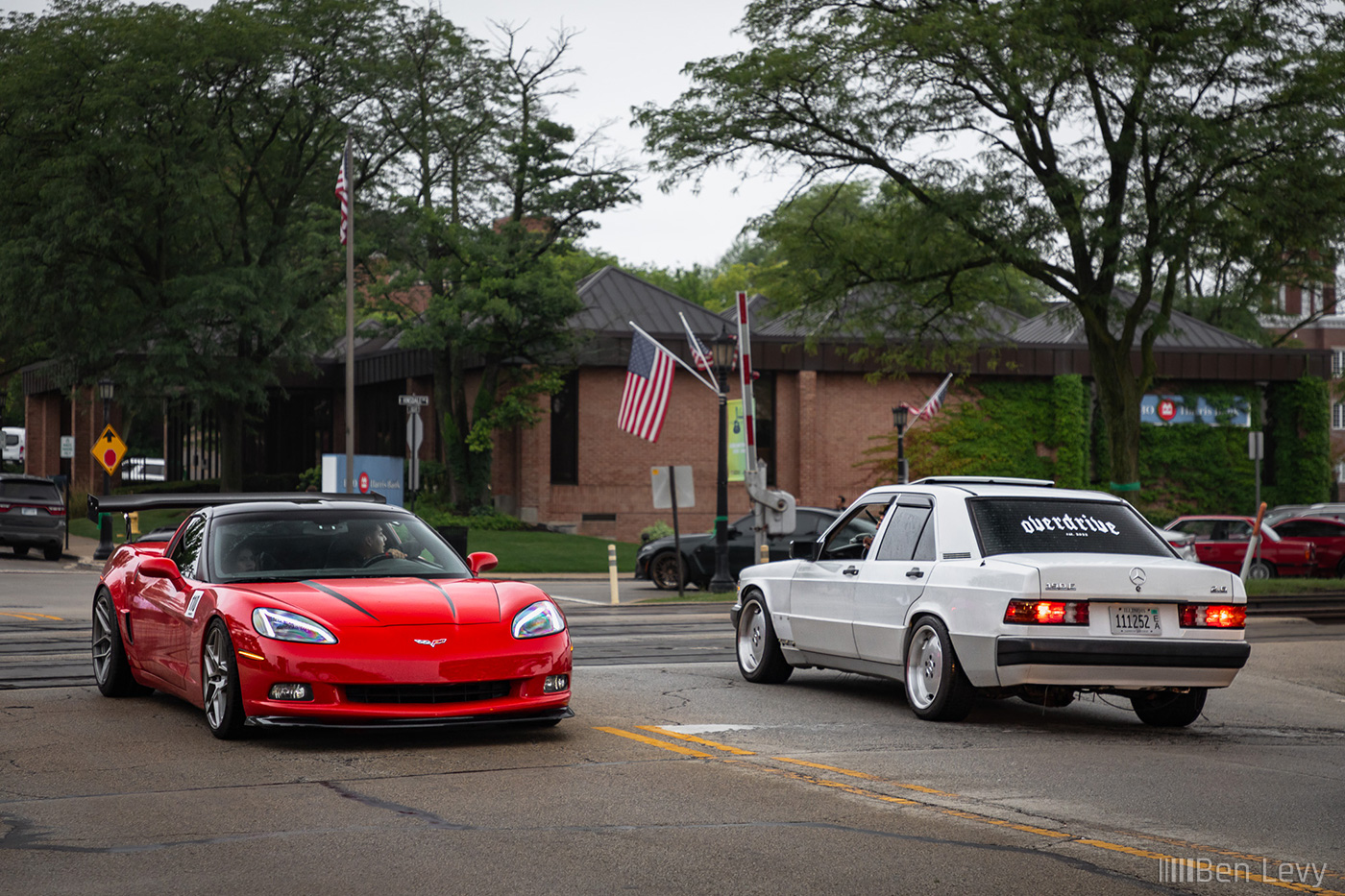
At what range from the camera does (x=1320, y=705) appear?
1167 centimetres

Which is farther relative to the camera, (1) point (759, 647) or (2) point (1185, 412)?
(2) point (1185, 412)

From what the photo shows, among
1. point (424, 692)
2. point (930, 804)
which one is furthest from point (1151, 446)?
point (930, 804)

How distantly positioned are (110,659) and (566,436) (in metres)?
34.6

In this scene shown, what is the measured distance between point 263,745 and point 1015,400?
140ft

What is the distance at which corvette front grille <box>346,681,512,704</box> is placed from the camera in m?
7.93

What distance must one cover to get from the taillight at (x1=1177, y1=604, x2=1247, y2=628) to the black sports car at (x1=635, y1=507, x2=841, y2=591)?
54.6 feet

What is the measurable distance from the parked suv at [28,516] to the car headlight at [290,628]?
2757 cm

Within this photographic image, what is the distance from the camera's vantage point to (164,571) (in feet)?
30.2

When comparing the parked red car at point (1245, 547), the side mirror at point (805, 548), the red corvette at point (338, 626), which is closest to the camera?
the red corvette at point (338, 626)

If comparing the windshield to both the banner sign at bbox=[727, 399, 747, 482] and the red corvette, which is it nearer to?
the red corvette

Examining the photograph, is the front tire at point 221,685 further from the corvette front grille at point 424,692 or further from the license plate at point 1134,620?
the license plate at point 1134,620

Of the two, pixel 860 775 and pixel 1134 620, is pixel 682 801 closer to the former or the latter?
pixel 860 775

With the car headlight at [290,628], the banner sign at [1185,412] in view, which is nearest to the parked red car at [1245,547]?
the banner sign at [1185,412]

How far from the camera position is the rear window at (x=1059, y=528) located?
31.2ft
